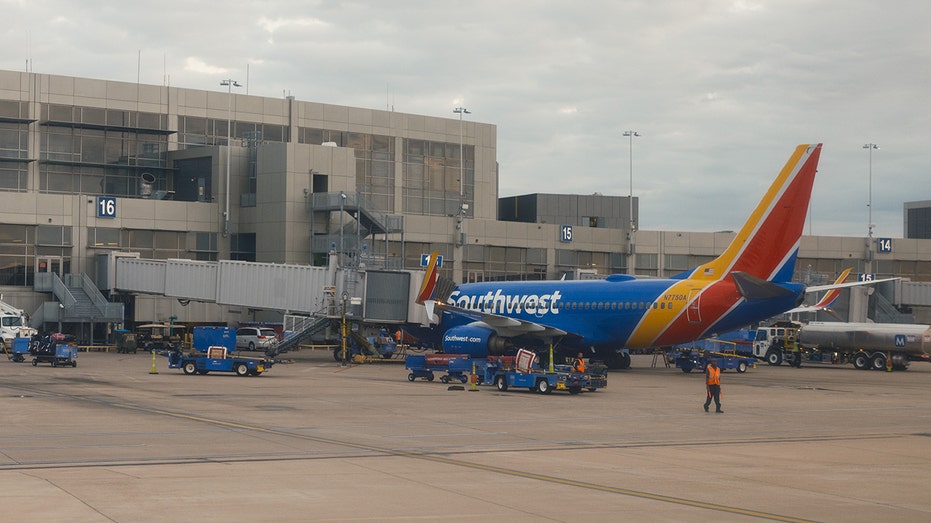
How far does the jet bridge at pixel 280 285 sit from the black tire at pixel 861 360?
2614cm

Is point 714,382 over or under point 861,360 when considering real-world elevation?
over

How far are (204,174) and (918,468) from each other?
77396 millimetres

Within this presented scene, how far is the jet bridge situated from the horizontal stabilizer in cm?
2146

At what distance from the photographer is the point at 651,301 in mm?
54000

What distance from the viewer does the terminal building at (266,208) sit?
82.6 metres

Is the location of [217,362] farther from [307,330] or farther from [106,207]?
[106,207]

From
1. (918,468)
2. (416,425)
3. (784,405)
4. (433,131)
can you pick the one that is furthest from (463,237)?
→ (918,468)

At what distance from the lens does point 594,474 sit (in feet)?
68.5

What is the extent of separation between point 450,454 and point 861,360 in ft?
160

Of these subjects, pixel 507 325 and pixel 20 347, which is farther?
pixel 20 347

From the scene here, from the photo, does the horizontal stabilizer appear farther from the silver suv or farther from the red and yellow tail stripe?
the silver suv

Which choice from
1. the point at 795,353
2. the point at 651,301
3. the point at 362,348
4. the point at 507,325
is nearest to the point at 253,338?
the point at 362,348

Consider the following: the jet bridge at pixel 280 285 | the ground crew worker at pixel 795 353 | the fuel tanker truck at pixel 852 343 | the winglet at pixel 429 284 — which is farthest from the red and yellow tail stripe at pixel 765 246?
the ground crew worker at pixel 795 353

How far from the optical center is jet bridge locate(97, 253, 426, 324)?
2566 inches
